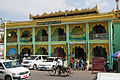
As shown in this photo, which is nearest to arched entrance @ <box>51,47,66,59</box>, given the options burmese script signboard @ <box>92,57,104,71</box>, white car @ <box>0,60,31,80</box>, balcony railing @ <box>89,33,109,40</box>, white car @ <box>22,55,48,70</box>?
white car @ <box>22,55,48,70</box>

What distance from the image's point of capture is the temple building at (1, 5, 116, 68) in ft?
65.5

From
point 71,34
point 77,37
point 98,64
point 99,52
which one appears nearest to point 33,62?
point 77,37

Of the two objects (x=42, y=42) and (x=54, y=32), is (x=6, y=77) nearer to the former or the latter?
(x=42, y=42)

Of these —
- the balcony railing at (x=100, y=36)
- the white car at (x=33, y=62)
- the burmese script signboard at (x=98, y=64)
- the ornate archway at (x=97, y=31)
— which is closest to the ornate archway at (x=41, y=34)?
the white car at (x=33, y=62)

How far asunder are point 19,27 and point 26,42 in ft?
8.51

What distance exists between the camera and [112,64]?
18781mm

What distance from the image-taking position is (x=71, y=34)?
910 inches

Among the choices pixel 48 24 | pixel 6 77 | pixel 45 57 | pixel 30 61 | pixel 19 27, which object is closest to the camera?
pixel 6 77

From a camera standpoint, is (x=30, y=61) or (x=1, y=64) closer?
(x=1, y=64)

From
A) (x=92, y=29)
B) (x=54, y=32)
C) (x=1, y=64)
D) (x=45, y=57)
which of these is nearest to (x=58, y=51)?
(x=54, y=32)

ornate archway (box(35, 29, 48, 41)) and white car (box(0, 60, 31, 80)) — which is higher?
ornate archway (box(35, 29, 48, 41))

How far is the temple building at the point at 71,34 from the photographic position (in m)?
20.0

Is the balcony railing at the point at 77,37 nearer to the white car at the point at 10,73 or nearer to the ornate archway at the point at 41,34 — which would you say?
the ornate archway at the point at 41,34

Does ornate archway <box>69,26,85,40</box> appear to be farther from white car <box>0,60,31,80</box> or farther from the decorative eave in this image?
white car <box>0,60,31,80</box>
